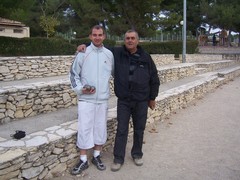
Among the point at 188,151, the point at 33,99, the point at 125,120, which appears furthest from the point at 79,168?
the point at 33,99

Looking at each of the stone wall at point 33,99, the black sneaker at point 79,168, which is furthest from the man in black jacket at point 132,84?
the stone wall at point 33,99

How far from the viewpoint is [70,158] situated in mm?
3996

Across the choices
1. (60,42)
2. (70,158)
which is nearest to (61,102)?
(70,158)

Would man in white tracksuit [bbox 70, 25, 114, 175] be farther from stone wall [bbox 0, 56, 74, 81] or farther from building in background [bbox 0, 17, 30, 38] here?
building in background [bbox 0, 17, 30, 38]

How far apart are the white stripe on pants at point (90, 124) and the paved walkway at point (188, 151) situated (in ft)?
1.30

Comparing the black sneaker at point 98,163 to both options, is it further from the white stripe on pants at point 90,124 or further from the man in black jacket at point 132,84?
the white stripe on pants at point 90,124

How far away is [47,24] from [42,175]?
70.7 ft

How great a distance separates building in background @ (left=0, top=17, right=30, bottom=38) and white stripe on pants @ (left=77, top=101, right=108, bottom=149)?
2009cm

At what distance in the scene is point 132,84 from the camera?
3.87 metres

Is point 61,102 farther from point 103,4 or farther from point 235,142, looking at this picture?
point 103,4

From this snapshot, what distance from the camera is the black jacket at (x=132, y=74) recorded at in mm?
3865

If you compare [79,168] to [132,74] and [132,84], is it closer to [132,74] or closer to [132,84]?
[132,84]

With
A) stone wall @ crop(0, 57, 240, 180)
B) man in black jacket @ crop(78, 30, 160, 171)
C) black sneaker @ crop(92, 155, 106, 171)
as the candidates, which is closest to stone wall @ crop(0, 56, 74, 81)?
stone wall @ crop(0, 57, 240, 180)

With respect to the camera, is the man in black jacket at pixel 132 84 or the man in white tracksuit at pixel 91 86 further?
the man in black jacket at pixel 132 84
